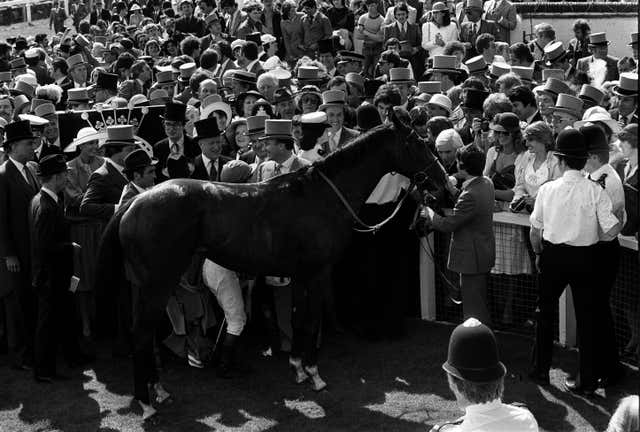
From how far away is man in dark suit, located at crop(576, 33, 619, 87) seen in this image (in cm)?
1402

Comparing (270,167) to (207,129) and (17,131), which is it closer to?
(207,129)

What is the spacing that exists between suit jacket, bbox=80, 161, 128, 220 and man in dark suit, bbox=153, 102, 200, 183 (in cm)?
106

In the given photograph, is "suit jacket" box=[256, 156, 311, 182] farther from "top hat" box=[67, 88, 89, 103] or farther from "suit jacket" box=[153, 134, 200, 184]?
"top hat" box=[67, 88, 89, 103]

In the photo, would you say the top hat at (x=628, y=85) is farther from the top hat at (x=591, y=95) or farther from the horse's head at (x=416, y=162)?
the horse's head at (x=416, y=162)

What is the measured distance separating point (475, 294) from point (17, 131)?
459 cm

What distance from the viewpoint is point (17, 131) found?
9570 mm

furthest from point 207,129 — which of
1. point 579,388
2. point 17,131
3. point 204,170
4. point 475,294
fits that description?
point 579,388

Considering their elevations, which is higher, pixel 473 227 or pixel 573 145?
pixel 573 145

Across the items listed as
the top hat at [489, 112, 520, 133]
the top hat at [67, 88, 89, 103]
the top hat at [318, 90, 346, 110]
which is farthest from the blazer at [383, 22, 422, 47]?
the top hat at [489, 112, 520, 133]

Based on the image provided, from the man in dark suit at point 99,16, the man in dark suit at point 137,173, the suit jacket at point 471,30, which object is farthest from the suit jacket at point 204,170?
the man in dark suit at point 99,16

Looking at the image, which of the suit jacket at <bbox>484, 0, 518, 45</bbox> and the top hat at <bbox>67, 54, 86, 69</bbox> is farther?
the top hat at <bbox>67, 54, 86, 69</bbox>

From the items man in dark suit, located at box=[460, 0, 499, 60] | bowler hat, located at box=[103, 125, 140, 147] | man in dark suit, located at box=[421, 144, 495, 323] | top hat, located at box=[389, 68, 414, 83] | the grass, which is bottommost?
the grass

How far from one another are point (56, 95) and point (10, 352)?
640cm

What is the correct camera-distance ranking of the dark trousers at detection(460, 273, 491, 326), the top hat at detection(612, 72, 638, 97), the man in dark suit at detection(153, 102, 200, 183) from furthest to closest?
the top hat at detection(612, 72, 638, 97), the man in dark suit at detection(153, 102, 200, 183), the dark trousers at detection(460, 273, 491, 326)
